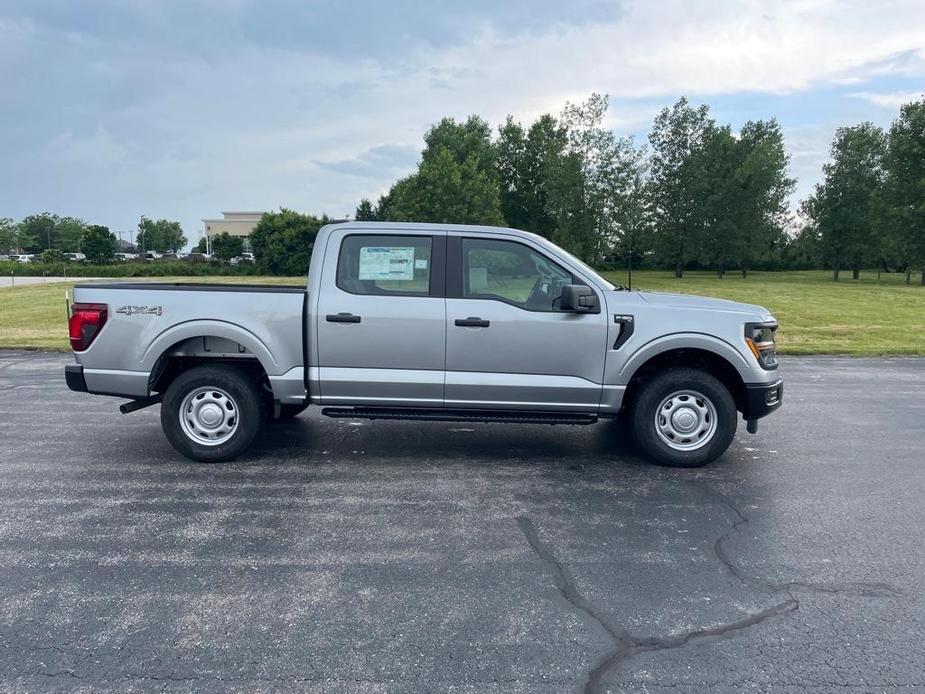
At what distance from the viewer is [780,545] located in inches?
167

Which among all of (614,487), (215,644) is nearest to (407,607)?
(215,644)

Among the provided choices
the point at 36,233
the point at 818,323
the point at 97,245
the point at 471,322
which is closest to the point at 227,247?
the point at 97,245

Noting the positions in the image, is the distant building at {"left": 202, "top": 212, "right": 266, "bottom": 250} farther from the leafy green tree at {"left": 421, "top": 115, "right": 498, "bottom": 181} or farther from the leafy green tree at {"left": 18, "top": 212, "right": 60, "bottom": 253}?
the leafy green tree at {"left": 421, "top": 115, "right": 498, "bottom": 181}

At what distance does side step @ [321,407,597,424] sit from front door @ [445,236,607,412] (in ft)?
0.24

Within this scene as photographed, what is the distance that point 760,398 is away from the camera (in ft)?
18.6

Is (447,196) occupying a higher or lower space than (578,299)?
higher

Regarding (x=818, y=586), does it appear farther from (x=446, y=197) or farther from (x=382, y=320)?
(x=446, y=197)

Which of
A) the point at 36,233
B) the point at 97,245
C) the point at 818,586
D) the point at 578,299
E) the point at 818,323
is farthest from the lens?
the point at 36,233

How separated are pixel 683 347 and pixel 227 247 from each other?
53.5 meters

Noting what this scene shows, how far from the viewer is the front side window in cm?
565

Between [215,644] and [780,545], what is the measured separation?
10.9ft

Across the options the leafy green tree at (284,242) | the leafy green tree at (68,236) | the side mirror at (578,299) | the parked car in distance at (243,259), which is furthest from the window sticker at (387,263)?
the leafy green tree at (68,236)

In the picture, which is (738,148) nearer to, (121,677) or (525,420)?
(525,420)

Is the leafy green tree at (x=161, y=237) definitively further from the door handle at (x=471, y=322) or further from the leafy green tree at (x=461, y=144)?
the door handle at (x=471, y=322)
